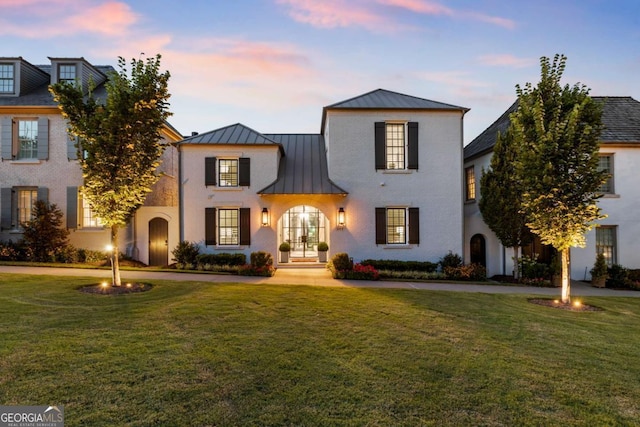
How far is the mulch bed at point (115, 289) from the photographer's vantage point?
8646mm

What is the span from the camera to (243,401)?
11.3 ft

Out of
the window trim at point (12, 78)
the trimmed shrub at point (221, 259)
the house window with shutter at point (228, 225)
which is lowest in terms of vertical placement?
the trimmed shrub at point (221, 259)

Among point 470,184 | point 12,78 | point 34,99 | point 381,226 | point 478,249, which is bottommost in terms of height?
point 478,249

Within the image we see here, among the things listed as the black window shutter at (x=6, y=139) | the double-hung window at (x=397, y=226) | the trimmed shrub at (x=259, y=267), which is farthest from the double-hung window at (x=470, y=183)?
the black window shutter at (x=6, y=139)

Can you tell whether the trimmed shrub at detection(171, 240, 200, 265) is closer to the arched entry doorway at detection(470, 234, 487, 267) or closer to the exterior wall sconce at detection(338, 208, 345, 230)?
the exterior wall sconce at detection(338, 208, 345, 230)

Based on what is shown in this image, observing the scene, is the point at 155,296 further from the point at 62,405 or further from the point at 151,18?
the point at 151,18

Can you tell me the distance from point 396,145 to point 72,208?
14.9m

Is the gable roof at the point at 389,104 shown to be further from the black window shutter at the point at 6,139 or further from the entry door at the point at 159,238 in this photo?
the black window shutter at the point at 6,139

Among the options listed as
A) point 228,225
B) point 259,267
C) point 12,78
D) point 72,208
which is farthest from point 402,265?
point 12,78

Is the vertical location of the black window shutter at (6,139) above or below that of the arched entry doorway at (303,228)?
above

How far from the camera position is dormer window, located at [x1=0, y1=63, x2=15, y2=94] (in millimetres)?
15539

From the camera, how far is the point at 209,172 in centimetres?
1443

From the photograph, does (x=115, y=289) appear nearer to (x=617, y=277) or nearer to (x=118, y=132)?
(x=118, y=132)

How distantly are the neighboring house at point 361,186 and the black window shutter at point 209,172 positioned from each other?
42mm
